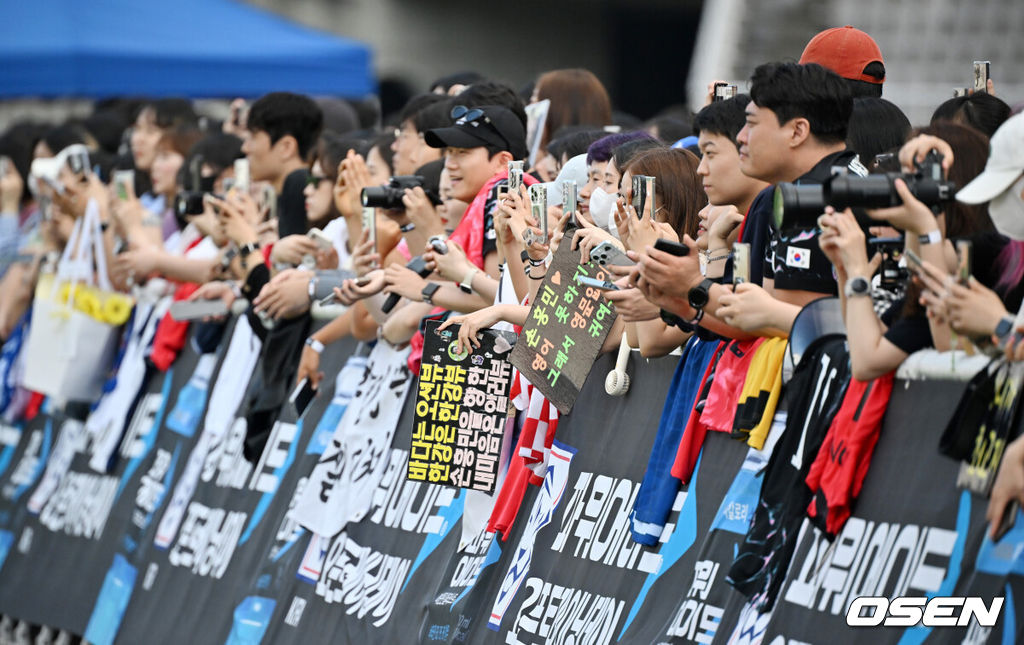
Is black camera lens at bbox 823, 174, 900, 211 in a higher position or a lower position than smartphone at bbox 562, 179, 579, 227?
higher

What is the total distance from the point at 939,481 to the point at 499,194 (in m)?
2.76

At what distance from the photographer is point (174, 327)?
10633mm

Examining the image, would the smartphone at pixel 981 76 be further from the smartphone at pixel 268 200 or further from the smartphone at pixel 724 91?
the smartphone at pixel 268 200

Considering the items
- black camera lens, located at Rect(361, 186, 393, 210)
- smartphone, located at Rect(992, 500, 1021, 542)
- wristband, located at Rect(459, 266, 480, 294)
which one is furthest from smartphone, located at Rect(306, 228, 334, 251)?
smartphone, located at Rect(992, 500, 1021, 542)

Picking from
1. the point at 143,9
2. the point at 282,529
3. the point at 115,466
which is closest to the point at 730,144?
the point at 282,529

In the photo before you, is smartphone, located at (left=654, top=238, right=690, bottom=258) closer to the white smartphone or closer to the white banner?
the white banner

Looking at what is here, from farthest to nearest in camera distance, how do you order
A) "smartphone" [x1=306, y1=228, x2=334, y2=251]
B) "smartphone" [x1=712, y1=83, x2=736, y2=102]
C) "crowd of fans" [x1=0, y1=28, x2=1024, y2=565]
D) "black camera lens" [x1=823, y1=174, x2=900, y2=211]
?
"smartphone" [x1=306, y1=228, x2=334, y2=251]
"smartphone" [x1=712, y1=83, x2=736, y2=102]
"crowd of fans" [x1=0, y1=28, x2=1024, y2=565]
"black camera lens" [x1=823, y1=174, x2=900, y2=211]

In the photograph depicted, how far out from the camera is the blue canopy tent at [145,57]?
53.7 ft

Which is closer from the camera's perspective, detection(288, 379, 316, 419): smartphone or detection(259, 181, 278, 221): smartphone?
detection(288, 379, 316, 419): smartphone

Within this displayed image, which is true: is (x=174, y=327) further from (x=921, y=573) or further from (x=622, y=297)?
(x=921, y=573)

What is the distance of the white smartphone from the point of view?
32.4ft

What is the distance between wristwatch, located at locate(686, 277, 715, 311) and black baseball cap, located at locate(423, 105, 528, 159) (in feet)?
7.81

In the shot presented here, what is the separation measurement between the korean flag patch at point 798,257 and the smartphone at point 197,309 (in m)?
5.03

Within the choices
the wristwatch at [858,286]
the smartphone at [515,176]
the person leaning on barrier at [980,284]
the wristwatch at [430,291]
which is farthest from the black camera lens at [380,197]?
the person leaning on barrier at [980,284]
